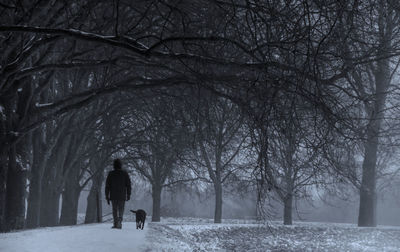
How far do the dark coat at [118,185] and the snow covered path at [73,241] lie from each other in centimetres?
92

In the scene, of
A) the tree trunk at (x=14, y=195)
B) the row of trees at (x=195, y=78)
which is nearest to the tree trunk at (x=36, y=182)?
the row of trees at (x=195, y=78)

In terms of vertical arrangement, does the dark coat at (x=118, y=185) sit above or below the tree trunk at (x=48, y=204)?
above

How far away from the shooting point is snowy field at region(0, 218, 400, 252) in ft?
33.2

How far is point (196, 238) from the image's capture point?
18.0 metres

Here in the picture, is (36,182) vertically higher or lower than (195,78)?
lower

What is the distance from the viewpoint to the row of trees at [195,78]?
8.73 metres

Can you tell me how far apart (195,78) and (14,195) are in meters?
6.26

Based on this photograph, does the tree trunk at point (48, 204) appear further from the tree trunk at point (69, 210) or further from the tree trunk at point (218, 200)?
the tree trunk at point (218, 200)

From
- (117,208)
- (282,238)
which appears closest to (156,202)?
(282,238)

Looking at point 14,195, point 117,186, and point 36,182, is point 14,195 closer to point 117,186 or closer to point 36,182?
point 36,182

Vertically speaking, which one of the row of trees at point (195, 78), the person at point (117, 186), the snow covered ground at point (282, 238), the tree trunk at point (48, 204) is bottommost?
the snow covered ground at point (282, 238)

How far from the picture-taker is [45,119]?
44.6 ft

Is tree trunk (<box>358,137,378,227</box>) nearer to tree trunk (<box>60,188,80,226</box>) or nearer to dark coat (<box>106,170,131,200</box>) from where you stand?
tree trunk (<box>60,188,80,226</box>)

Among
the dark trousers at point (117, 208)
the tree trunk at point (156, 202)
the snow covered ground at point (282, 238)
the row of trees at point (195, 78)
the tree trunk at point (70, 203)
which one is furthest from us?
the tree trunk at point (156, 202)
